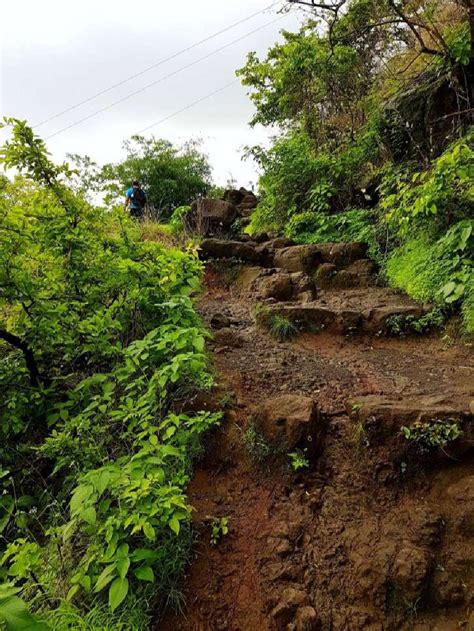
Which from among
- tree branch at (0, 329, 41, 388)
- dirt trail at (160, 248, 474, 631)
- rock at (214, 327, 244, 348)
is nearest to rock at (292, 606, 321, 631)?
dirt trail at (160, 248, 474, 631)

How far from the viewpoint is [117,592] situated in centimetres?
135

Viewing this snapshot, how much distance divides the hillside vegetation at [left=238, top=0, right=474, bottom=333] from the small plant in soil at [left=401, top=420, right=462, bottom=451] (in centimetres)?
148

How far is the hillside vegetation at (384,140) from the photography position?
378cm

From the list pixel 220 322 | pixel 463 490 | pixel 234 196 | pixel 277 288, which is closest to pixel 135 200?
pixel 234 196

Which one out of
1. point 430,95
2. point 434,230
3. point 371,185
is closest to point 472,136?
point 434,230

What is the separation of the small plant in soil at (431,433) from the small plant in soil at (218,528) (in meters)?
1.11

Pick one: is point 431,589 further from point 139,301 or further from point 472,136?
point 472,136

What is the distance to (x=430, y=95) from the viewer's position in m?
5.09

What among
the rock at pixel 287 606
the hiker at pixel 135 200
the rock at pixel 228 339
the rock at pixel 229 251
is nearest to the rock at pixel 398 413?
the rock at pixel 287 606

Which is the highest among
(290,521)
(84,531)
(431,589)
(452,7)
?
(452,7)

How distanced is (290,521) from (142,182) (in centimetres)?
1265

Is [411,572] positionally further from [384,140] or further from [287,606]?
→ [384,140]

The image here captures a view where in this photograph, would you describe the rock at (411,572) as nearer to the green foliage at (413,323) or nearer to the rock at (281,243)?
the green foliage at (413,323)

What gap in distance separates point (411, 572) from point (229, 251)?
537cm
